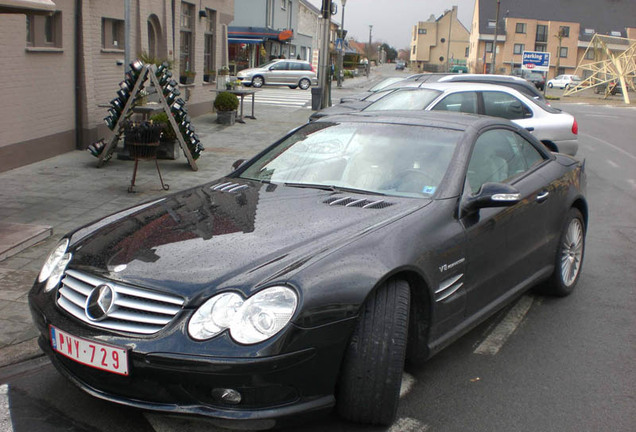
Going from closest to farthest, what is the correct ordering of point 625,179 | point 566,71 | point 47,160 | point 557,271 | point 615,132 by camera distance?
point 557,271, point 47,160, point 625,179, point 615,132, point 566,71

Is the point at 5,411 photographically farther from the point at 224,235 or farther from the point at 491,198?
the point at 491,198

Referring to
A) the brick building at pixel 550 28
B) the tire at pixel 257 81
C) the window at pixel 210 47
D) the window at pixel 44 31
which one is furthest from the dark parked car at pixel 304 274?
the brick building at pixel 550 28

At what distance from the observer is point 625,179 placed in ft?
40.2

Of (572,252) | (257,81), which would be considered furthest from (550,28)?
(572,252)

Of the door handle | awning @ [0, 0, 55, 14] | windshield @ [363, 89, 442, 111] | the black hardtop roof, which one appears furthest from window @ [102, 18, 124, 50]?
the door handle

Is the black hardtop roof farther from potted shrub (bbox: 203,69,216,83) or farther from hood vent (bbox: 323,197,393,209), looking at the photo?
potted shrub (bbox: 203,69,216,83)

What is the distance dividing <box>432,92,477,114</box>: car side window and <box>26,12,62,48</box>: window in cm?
621

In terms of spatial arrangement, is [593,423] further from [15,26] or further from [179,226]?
[15,26]

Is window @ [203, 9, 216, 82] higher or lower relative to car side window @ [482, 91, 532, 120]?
higher

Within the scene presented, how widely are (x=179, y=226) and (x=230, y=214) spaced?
318mm

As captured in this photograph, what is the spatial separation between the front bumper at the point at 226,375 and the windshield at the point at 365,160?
144 cm

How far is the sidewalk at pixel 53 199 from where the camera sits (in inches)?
194

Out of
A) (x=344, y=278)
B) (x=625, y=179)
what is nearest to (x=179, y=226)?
(x=344, y=278)

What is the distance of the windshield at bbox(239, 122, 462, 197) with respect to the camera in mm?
4352
